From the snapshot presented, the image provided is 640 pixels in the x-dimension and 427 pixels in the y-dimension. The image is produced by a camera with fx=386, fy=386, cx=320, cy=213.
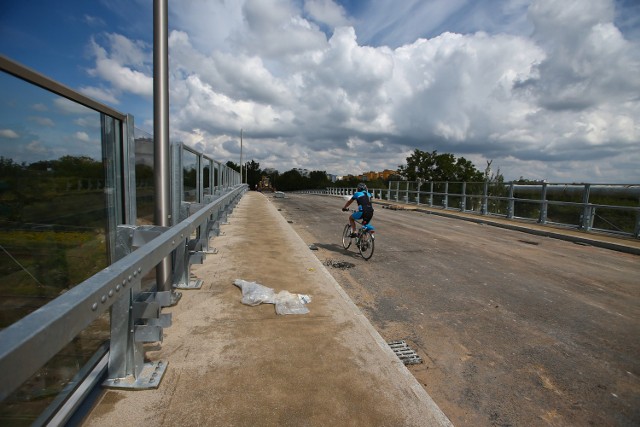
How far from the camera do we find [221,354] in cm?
322

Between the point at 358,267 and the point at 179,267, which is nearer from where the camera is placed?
the point at 179,267

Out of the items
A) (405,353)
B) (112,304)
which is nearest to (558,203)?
(405,353)

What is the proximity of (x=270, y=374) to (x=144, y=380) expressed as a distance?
884 mm

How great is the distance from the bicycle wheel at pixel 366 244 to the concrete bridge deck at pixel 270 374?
3.56 m

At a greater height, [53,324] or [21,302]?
[53,324]

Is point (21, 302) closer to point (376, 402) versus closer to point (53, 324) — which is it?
point (53, 324)

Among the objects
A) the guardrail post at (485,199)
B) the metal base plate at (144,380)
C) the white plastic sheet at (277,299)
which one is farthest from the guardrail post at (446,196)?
the metal base plate at (144,380)

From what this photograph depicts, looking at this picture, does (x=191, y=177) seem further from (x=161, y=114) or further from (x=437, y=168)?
(x=437, y=168)

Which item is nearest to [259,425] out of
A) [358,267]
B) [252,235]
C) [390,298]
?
[390,298]

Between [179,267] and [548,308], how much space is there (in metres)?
5.03

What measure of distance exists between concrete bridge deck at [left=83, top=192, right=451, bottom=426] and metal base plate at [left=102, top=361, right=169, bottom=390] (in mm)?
38

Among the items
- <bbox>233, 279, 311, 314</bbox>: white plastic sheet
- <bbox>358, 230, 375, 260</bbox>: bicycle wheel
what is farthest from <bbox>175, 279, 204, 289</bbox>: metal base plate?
<bbox>358, 230, 375, 260</bbox>: bicycle wheel

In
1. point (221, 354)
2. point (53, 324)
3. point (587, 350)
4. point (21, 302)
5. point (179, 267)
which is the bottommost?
point (587, 350)

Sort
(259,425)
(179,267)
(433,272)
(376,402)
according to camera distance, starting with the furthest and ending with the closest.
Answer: (433,272) < (179,267) < (376,402) < (259,425)
